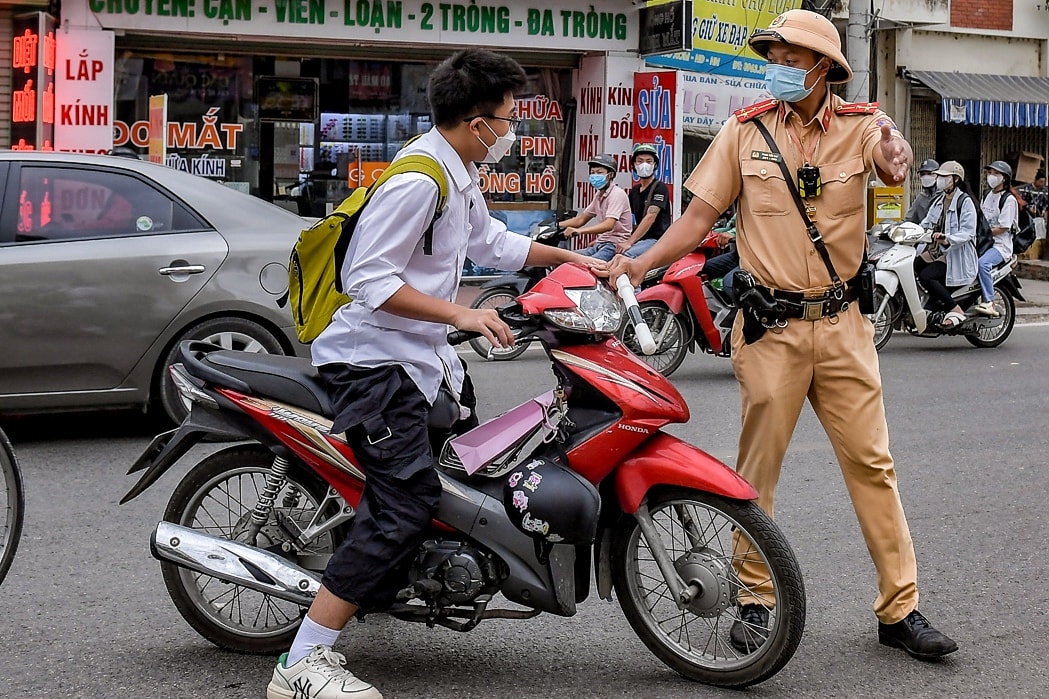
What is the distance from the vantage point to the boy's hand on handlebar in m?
3.68

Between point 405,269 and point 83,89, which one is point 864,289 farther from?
point 83,89

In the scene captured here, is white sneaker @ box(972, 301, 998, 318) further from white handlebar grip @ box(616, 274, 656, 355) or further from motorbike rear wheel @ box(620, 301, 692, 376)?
white handlebar grip @ box(616, 274, 656, 355)

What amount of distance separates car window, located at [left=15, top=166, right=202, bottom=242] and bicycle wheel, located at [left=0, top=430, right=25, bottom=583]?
3075 mm

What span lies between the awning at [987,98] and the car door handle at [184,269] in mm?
16031

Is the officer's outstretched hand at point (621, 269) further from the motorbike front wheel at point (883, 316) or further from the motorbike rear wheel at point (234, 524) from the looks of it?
the motorbike front wheel at point (883, 316)

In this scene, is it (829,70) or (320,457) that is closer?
(320,457)

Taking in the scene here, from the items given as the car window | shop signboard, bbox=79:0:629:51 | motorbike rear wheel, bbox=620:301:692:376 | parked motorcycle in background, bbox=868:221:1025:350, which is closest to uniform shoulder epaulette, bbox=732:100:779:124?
the car window

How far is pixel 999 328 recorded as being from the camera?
1252cm

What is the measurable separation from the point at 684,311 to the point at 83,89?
24.3 feet

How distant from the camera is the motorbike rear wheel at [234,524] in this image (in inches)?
164

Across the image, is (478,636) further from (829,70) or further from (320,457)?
(829,70)

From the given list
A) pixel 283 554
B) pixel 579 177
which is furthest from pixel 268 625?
pixel 579 177

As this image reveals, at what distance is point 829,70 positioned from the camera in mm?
4312

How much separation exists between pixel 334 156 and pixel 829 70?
12164 millimetres
